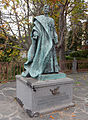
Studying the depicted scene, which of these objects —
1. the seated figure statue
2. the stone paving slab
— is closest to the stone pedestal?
the stone paving slab

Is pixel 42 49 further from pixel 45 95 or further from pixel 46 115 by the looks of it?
pixel 46 115

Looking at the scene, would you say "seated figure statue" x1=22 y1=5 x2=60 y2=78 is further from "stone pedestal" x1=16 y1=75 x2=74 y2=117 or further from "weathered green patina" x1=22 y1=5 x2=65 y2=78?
"stone pedestal" x1=16 y1=75 x2=74 y2=117

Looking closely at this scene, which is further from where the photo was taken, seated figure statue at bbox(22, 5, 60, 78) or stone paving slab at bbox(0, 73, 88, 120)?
seated figure statue at bbox(22, 5, 60, 78)

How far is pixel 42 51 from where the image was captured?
3.44m

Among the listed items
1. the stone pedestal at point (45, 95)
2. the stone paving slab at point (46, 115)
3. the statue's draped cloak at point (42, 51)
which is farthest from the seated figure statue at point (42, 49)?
the stone paving slab at point (46, 115)

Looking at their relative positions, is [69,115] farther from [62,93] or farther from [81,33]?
[81,33]

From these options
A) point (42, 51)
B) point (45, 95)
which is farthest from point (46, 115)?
point (42, 51)

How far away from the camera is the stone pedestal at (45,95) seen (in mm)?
3109

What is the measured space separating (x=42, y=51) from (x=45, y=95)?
1.25 meters

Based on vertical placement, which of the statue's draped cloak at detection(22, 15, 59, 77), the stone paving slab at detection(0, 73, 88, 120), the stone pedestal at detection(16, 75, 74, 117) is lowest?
the stone paving slab at detection(0, 73, 88, 120)

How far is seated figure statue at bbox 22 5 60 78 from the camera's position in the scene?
3412 millimetres

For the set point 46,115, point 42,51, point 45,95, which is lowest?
point 46,115

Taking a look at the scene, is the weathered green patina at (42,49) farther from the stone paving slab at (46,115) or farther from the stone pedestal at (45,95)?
the stone paving slab at (46,115)

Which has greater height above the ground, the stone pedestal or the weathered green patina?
the weathered green patina
